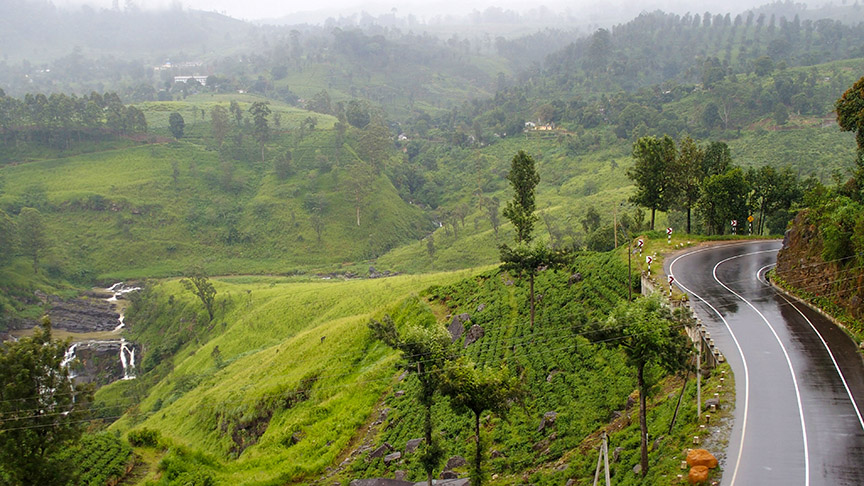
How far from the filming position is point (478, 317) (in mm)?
45250

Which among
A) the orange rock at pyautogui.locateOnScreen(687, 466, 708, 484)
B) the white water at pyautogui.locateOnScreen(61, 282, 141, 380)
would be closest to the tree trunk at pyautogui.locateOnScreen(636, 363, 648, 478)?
the orange rock at pyautogui.locateOnScreen(687, 466, 708, 484)

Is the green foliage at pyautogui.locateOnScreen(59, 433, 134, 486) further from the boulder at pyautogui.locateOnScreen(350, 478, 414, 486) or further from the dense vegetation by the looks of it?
the boulder at pyautogui.locateOnScreen(350, 478, 414, 486)

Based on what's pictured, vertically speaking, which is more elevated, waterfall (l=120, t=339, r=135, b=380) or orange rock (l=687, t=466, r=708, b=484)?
orange rock (l=687, t=466, r=708, b=484)

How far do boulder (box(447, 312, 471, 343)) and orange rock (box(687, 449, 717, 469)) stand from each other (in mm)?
25666

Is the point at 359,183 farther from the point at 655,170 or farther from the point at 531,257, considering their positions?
the point at 531,257

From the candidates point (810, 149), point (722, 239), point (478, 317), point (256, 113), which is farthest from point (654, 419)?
point (256, 113)

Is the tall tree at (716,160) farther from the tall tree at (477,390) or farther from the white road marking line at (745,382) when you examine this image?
the tall tree at (477,390)

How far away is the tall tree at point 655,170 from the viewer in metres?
Answer: 53.4

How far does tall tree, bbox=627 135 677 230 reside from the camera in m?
53.4

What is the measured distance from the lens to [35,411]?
2508 cm

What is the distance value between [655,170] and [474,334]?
82.6 ft

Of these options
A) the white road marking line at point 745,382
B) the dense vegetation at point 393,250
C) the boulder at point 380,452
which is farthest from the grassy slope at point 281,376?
the white road marking line at point 745,382

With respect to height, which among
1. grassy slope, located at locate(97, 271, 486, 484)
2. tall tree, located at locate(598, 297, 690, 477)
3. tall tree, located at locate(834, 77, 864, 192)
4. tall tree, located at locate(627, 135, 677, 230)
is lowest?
grassy slope, located at locate(97, 271, 486, 484)

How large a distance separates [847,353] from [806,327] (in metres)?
3.52
